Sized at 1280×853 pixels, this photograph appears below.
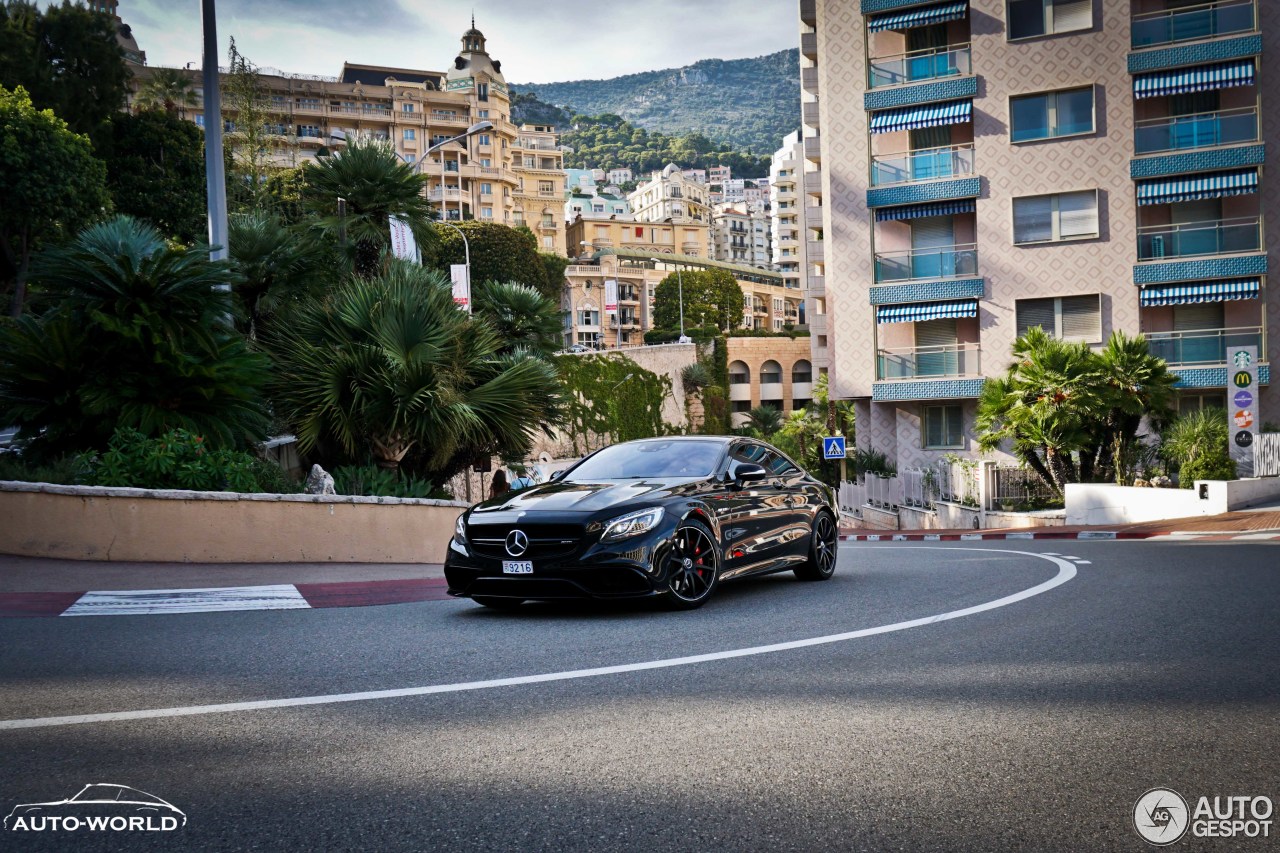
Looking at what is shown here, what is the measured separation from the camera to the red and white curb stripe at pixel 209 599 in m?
9.69

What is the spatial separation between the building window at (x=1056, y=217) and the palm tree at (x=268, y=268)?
28.1m

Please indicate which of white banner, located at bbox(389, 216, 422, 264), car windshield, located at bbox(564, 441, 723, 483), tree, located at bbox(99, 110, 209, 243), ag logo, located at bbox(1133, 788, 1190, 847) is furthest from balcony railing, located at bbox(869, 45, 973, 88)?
ag logo, located at bbox(1133, 788, 1190, 847)

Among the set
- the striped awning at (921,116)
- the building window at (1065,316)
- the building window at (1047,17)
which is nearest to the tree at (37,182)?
the striped awning at (921,116)

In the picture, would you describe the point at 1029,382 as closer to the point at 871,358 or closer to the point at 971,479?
the point at 971,479

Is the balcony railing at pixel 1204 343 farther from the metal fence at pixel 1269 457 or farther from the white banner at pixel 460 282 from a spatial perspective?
the white banner at pixel 460 282

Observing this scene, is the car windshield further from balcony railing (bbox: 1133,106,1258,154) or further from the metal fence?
balcony railing (bbox: 1133,106,1258,154)

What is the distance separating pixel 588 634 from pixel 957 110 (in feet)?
125

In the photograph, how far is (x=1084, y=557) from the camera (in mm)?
15289

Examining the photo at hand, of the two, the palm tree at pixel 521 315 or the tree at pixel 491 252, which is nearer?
the palm tree at pixel 521 315

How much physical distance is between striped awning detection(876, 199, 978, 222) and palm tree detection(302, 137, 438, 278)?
2376 cm

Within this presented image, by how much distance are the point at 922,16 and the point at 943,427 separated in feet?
46.7

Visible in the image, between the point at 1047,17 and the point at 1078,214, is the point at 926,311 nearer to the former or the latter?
the point at 1078,214

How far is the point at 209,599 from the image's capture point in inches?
416

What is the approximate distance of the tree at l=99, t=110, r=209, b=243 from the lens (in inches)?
2216
